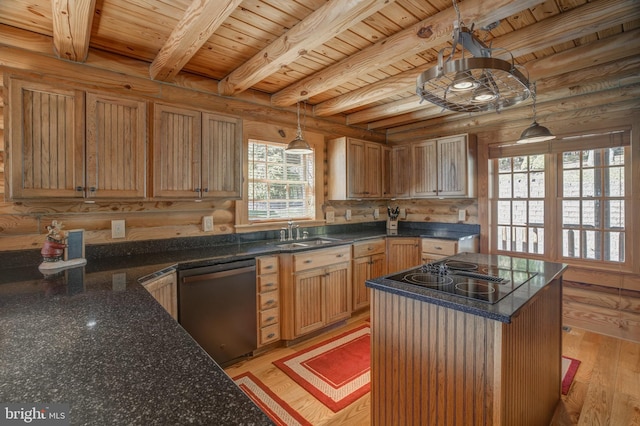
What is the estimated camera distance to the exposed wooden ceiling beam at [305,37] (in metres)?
1.79

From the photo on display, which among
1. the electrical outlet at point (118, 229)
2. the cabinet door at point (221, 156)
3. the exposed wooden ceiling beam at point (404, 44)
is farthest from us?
the cabinet door at point (221, 156)

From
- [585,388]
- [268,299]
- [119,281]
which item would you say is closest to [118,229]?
[119,281]

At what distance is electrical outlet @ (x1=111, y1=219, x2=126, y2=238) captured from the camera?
2.51 metres

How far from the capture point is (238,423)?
24.7 inches

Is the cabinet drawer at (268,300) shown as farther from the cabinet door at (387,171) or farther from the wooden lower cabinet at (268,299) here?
the cabinet door at (387,171)

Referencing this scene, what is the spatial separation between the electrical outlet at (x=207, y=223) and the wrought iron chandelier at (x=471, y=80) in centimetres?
231

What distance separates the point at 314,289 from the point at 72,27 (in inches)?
106

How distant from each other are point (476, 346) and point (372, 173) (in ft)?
10.2

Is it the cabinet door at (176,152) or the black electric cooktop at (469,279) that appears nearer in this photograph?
the black electric cooktop at (469,279)

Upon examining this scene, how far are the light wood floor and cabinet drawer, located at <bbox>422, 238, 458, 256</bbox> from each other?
4.40 ft

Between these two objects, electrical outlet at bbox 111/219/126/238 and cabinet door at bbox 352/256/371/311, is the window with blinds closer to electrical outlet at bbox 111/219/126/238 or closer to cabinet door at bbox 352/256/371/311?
cabinet door at bbox 352/256/371/311

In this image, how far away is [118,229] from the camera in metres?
2.53

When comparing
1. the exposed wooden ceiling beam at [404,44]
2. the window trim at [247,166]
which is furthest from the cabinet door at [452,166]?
the exposed wooden ceiling beam at [404,44]

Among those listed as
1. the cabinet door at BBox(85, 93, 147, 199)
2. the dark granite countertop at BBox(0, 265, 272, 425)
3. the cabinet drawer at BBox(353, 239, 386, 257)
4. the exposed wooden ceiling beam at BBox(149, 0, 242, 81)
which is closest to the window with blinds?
the cabinet drawer at BBox(353, 239, 386, 257)
